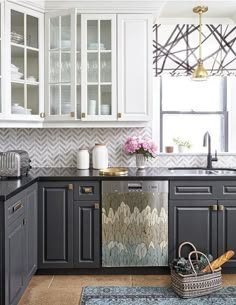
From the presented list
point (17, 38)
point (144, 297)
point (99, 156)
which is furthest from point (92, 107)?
point (144, 297)

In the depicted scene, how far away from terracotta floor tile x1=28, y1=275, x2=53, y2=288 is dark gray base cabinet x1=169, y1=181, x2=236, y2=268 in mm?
1068

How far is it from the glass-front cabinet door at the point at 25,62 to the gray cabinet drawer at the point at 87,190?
832mm

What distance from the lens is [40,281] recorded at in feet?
10.8

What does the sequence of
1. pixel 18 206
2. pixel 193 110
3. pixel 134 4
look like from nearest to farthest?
pixel 18 206 → pixel 134 4 → pixel 193 110

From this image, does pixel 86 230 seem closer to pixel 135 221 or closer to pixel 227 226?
pixel 135 221

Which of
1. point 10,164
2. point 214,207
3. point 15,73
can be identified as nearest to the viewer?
point 10,164

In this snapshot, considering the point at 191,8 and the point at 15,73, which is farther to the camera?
the point at 191,8

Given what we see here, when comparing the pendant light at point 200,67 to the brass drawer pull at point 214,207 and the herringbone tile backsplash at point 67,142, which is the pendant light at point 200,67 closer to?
the herringbone tile backsplash at point 67,142

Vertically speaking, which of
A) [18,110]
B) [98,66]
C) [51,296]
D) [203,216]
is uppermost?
[98,66]

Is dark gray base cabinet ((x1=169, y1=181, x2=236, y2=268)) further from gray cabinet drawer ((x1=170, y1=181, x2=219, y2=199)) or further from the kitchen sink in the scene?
the kitchen sink

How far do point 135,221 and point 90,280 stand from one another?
635mm

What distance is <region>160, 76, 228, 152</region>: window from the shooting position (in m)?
4.25

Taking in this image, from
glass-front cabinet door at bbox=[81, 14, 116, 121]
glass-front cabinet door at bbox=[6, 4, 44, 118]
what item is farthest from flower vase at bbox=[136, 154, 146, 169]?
glass-front cabinet door at bbox=[6, 4, 44, 118]

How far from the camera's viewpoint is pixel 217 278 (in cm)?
304
